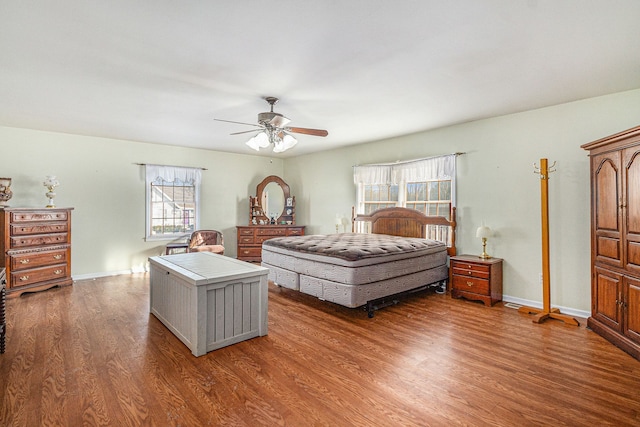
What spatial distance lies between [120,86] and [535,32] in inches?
147

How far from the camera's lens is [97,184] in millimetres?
5691

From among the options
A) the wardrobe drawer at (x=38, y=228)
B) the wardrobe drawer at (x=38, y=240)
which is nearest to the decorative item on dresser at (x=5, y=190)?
the wardrobe drawer at (x=38, y=228)

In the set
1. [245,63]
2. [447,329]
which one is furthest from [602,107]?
[245,63]

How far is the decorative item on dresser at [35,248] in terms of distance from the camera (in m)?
4.43

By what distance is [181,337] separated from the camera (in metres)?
2.98

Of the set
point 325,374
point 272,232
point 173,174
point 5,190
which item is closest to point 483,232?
point 325,374

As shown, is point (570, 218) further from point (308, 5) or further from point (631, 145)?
point (308, 5)

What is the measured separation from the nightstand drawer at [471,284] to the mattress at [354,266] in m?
0.30

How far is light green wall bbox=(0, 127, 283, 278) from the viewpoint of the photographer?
507 cm

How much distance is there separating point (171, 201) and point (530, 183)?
20.8ft

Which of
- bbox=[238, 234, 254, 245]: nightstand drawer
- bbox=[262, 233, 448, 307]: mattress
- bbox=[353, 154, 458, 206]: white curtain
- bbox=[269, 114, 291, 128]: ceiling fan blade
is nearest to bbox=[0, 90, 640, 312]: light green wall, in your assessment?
bbox=[353, 154, 458, 206]: white curtain

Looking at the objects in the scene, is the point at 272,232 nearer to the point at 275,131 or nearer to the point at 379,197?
the point at 379,197

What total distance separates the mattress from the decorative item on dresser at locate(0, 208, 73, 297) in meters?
3.27

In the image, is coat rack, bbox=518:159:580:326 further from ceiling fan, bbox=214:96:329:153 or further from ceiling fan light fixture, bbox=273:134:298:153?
ceiling fan light fixture, bbox=273:134:298:153
